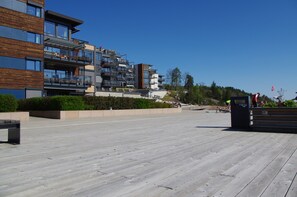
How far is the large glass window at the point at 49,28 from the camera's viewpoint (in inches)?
1448

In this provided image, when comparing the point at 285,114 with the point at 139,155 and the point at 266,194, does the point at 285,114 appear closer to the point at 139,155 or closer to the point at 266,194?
the point at 139,155

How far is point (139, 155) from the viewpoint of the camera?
Answer: 6254 mm

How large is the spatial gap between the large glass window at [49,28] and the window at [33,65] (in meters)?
8.00

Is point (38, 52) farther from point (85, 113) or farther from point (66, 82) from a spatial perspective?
point (85, 113)

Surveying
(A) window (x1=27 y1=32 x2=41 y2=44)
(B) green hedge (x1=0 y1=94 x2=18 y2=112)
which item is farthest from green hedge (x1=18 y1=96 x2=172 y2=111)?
(A) window (x1=27 y1=32 x2=41 y2=44)

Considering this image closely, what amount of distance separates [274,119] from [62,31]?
34437 mm

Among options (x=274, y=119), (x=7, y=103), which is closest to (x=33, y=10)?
(x=7, y=103)

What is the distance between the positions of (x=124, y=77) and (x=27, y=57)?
214 feet

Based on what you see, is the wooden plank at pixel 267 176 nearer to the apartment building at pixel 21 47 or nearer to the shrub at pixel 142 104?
the shrub at pixel 142 104

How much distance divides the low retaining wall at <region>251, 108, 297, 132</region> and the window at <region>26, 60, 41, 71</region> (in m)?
24.8

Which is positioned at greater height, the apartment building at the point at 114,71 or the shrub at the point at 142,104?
the apartment building at the point at 114,71

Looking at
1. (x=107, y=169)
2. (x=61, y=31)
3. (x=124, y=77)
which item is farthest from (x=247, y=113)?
(x=124, y=77)

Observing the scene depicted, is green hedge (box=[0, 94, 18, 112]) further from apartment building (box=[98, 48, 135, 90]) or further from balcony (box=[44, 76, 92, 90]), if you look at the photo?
apartment building (box=[98, 48, 135, 90])

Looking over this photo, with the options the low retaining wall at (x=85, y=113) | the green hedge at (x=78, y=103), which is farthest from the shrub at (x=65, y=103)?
the low retaining wall at (x=85, y=113)
